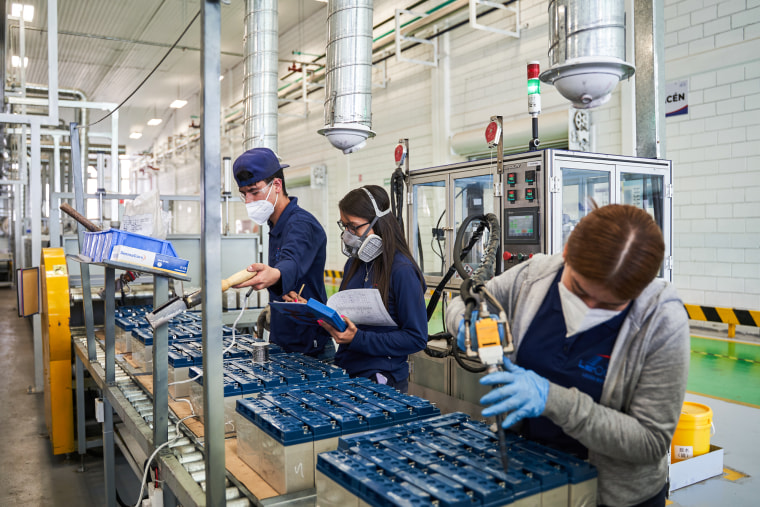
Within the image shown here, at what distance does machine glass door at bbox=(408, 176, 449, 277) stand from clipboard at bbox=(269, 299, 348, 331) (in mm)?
2147

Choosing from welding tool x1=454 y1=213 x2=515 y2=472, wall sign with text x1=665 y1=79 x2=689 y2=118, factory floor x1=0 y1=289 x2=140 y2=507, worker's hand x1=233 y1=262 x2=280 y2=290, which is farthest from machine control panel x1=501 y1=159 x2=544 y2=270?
wall sign with text x1=665 y1=79 x2=689 y2=118

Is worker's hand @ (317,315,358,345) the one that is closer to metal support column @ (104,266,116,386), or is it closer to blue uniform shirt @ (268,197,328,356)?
blue uniform shirt @ (268,197,328,356)

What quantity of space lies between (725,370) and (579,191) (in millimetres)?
2474

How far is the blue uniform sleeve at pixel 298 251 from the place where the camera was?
7.37ft

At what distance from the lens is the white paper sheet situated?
2.12 m

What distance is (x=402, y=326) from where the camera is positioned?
2199mm

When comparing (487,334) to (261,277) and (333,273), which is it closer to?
(261,277)

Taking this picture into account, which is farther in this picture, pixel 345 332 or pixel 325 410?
pixel 345 332

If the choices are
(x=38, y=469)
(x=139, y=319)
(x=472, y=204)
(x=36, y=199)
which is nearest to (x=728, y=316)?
(x=472, y=204)

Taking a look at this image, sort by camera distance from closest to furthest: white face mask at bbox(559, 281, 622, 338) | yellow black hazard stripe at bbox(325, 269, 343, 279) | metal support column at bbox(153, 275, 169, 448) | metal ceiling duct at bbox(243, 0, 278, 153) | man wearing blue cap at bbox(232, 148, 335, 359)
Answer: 1. white face mask at bbox(559, 281, 622, 338)
2. metal support column at bbox(153, 275, 169, 448)
3. man wearing blue cap at bbox(232, 148, 335, 359)
4. metal ceiling duct at bbox(243, 0, 278, 153)
5. yellow black hazard stripe at bbox(325, 269, 343, 279)

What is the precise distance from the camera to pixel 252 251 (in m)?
5.54

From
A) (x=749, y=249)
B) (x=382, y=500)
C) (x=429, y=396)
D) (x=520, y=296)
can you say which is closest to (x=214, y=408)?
(x=382, y=500)

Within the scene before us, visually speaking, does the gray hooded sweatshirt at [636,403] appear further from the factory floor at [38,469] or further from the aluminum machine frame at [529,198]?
the factory floor at [38,469]

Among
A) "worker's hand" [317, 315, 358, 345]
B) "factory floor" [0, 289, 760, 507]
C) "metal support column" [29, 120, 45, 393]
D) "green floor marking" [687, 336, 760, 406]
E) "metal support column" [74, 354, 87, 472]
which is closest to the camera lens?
"worker's hand" [317, 315, 358, 345]
